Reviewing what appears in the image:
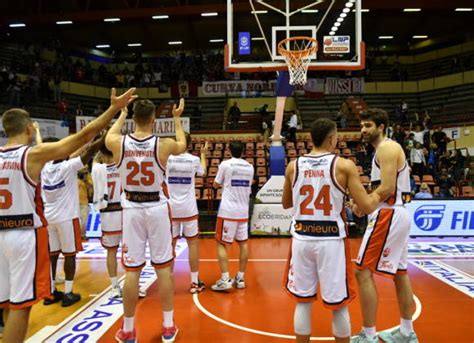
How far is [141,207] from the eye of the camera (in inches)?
171

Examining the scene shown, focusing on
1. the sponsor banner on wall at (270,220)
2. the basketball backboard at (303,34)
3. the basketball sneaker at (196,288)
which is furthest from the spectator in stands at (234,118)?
the basketball sneaker at (196,288)

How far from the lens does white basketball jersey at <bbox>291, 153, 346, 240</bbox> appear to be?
350 cm

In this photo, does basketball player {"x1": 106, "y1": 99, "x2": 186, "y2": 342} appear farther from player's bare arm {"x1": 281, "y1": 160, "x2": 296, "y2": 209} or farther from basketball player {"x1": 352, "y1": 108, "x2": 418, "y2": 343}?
basketball player {"x1": 352, "y1": 108, "x2": 418, "y2": 343}

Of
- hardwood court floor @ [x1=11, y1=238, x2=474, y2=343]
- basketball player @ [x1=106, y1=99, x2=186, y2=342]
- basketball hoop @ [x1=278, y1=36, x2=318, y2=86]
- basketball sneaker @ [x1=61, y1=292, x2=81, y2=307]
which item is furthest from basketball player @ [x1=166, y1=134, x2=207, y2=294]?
basketball hoop @ [x1=278, y1=36, x2=318, y2=86]

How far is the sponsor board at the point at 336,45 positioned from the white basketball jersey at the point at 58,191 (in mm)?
6420

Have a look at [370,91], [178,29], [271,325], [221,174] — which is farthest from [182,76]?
[271,325]

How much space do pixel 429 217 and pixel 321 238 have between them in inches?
300

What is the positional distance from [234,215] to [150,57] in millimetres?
24571

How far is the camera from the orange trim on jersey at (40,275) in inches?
134

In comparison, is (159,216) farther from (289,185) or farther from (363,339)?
(363,339)

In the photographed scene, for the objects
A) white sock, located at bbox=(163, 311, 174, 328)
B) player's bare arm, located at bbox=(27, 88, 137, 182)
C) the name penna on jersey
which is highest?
player's bare arm, located at bbox=(27, 88, 137, 182)

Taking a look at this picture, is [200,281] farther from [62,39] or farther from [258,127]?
[62,39]

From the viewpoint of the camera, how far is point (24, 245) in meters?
3.42

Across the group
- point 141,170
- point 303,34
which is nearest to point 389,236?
point 141,170
